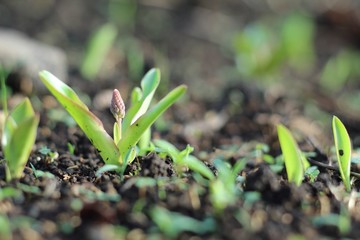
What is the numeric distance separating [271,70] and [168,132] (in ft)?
4.21

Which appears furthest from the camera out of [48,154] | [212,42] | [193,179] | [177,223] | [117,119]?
[212,42]

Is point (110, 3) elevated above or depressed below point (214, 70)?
above

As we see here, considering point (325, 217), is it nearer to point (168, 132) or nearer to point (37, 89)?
point (168, 132)

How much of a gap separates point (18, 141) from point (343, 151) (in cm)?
107

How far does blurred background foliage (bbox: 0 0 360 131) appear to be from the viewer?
151 inches

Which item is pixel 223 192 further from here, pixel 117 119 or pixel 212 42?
pixel 212 42

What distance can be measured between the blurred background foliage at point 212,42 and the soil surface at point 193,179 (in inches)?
1.6

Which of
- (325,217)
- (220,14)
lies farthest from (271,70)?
(325,217)

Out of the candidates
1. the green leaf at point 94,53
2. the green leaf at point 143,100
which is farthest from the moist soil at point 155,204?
the green leaf at point 94,53

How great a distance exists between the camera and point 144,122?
208 centimetres

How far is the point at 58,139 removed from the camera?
2.72 metres

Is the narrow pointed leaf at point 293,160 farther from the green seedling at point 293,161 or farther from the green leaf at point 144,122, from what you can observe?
the green leaf at point 144,122

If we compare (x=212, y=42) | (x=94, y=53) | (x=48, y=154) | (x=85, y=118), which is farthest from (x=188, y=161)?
(x=212, y=42)

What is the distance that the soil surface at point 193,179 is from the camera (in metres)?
1.70
